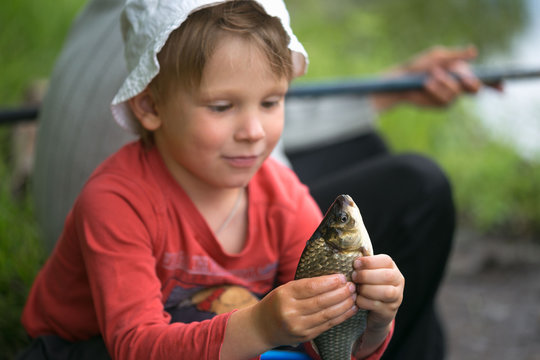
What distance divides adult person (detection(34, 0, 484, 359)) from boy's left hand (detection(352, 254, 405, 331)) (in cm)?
60

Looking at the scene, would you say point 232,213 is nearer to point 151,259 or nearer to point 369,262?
point 151,259

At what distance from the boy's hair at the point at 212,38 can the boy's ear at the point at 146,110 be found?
9 centimetres

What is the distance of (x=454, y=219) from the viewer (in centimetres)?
159

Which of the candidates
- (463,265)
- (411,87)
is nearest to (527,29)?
(463,265)

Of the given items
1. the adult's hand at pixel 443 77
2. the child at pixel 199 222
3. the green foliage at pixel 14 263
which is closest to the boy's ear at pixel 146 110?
the child at pixel 199 222

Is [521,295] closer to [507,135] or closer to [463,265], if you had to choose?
[463,265]

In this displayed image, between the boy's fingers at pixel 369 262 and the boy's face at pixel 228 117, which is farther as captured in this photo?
the boy's face at pixel 228 117

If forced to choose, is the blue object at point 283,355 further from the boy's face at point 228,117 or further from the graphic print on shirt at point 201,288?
the boy's face at point 228,117

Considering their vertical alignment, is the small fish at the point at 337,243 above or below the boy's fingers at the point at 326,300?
above

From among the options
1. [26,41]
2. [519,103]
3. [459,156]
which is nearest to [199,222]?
[26,41]

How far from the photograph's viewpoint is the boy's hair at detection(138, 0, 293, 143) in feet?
3.69

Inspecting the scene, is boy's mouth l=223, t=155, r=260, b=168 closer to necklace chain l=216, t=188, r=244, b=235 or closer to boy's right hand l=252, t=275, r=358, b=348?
necklace chain l=216, t=188, r=244, b=235

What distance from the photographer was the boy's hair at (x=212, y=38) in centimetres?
112

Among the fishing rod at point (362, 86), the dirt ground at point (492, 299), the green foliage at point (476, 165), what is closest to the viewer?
the fishing rod at point (362, 86)
